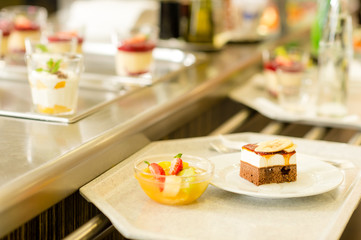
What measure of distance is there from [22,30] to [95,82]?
1.69 feet

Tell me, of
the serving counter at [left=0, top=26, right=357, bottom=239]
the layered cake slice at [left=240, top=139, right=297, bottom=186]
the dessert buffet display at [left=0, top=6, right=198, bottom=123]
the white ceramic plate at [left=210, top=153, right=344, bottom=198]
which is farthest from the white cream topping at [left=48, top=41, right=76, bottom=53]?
the layered cake slice at [left=240, top=139, right=297, bottom=186]

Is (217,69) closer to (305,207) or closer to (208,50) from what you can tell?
(208,50)

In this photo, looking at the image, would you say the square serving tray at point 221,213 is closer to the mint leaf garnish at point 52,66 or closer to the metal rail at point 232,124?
the mint leaf garnish at point 52,66

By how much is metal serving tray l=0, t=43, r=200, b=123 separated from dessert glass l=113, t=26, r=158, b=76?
0.10 feet

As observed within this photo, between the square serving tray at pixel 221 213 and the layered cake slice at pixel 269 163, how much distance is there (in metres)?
0.05

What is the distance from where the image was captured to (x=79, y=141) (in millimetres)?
1304

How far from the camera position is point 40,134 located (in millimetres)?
1346

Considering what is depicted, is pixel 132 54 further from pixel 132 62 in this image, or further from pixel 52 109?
pixel 52 109

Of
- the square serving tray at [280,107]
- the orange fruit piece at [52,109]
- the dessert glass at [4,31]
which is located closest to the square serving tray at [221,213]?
the orange fruit piece at [52,109]

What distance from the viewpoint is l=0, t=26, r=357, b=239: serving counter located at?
1.09m

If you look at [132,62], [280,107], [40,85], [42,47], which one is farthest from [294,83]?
[40,85]

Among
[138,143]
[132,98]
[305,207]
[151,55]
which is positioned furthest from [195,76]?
[305,207]

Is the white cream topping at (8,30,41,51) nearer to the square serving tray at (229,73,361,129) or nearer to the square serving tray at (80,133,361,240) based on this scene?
the square serving tray at (229,73,361,129)

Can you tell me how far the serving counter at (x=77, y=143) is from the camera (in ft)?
3.57
